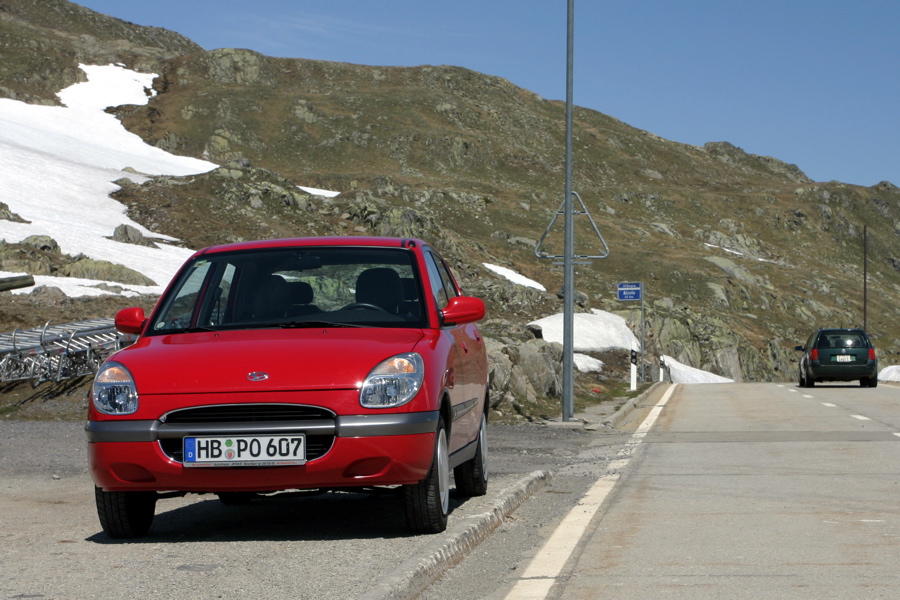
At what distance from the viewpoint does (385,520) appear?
22.7 ft

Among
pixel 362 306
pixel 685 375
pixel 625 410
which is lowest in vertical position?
pixel 685 375

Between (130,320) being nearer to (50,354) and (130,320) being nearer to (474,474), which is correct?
(474,474)

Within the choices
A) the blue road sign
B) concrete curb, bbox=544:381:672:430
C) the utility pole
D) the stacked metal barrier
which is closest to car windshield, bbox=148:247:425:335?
concrete curb, bbox=544:381:672:430

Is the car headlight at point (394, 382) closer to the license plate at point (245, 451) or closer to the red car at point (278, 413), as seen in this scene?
the red car at point (278, 413)

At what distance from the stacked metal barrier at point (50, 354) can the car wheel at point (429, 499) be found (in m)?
11.8

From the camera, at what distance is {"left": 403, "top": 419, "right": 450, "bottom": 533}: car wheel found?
607 cm

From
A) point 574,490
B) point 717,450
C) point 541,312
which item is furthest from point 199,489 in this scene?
point 541,312

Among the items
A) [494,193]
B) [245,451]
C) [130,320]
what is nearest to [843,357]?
[130,320]

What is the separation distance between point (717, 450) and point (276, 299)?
7001 millimetres

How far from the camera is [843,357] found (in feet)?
98.4

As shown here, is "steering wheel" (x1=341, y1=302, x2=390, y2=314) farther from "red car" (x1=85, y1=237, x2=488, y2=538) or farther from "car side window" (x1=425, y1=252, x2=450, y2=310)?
"car side window" (x1=425, y1=252, x2=450, y2=310)

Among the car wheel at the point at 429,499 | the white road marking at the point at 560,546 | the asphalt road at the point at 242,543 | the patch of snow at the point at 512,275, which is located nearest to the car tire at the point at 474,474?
the asphalt road at the point at 242,543

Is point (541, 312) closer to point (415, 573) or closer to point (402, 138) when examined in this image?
point (415, 573)

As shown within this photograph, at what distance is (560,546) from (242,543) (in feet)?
5.72
